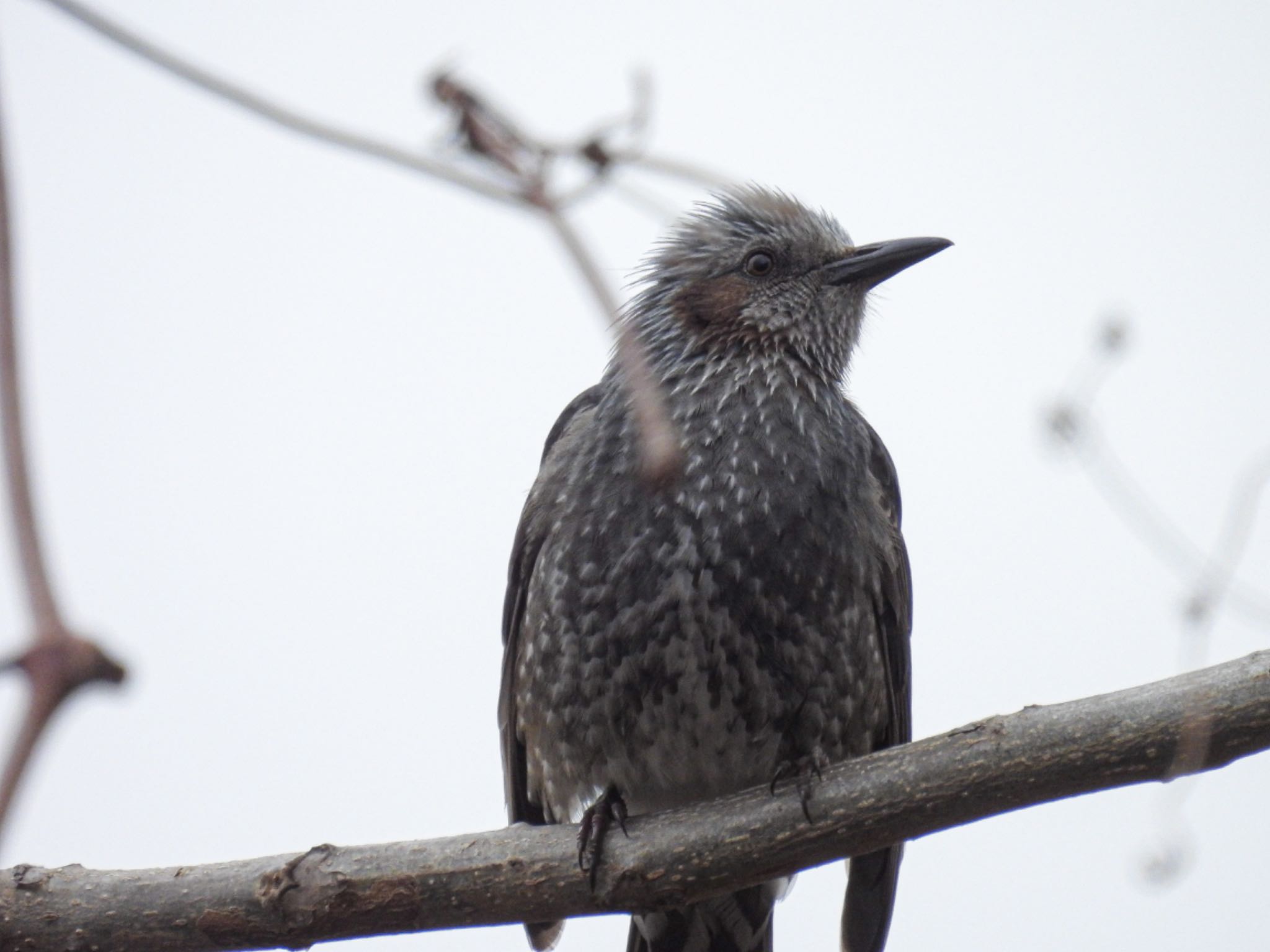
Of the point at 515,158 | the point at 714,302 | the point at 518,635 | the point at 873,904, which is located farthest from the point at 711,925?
the point at 515,158

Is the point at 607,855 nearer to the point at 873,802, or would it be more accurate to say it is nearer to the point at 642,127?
the point at 873,802

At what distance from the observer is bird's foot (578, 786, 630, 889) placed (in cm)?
309

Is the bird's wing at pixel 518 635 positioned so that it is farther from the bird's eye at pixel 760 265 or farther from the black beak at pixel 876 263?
the black beak at pixel 876 263

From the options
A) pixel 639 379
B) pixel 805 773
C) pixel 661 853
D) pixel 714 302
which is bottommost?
pixel 639 379

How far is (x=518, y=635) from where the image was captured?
4051 millimetres

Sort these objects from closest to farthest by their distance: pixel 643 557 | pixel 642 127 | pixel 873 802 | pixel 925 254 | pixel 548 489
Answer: pixel 642 127, pixel 873 802, pixel 643 557, pixel 548 489, pixel 925 254

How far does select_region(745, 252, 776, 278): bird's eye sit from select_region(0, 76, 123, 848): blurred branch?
3754mm

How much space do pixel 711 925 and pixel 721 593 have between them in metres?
1.07

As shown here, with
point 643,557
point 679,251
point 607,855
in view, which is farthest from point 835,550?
point 679,251

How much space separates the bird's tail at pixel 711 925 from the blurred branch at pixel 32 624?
3419 mm

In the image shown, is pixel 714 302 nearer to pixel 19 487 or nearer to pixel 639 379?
pixel 639 379

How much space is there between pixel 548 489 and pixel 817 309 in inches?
40.7

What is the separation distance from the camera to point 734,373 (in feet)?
13.3

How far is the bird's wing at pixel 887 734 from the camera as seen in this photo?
3.89 m
